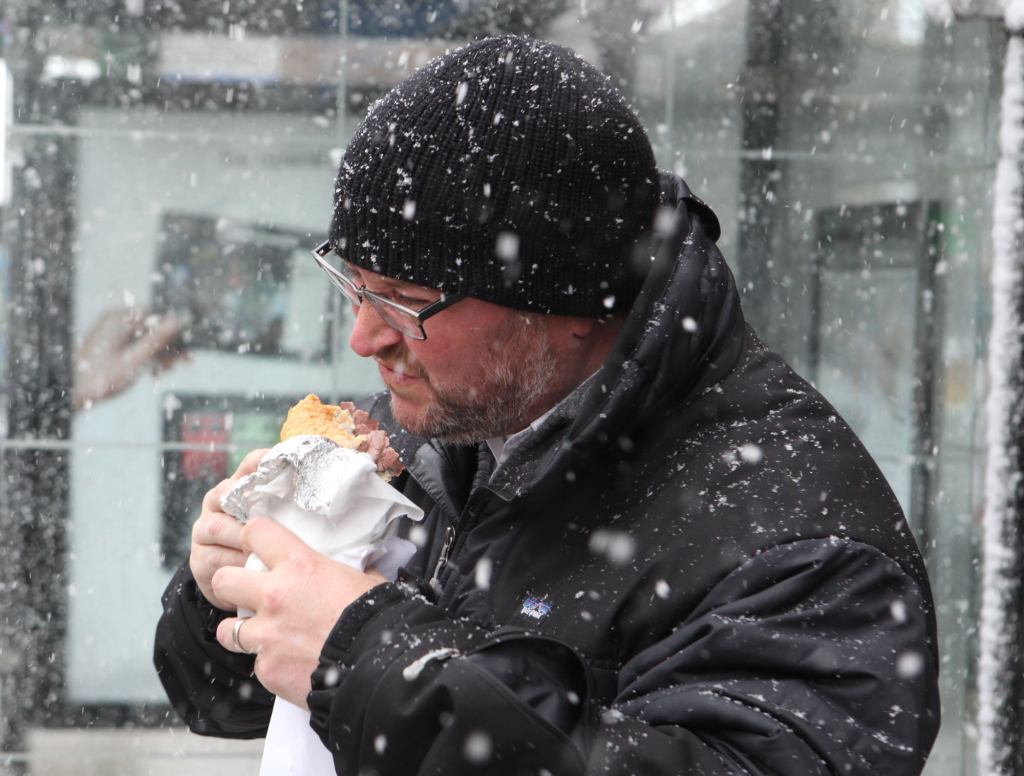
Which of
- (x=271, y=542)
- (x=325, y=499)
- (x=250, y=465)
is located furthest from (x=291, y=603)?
(x=250, y=465)

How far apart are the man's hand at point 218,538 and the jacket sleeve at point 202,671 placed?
0.65 feet

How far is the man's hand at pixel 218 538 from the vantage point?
1.89 meters

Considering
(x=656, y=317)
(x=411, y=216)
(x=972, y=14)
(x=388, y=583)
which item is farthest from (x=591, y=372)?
(x=972, y=14)

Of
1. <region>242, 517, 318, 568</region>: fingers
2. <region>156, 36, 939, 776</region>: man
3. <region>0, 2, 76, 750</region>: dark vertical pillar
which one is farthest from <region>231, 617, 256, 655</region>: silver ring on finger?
<region>0, 2, 76, 750</region>: dark vertical pillar

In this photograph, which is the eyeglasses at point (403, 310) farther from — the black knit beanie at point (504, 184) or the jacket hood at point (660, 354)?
the jacket hood at point (660, 354)

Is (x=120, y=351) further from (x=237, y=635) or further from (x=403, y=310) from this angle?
(x=237, y=635)

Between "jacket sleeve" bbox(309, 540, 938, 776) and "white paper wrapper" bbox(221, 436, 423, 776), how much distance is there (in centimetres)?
26

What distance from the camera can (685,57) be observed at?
5770 mm

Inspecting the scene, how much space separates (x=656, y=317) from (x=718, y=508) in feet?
1.09

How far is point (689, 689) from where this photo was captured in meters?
1.57

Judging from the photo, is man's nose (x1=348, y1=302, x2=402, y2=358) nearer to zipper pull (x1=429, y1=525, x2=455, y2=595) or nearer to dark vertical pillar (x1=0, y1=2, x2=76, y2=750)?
zipper pull (x1=429, y1=525, x2=455, y2=595)

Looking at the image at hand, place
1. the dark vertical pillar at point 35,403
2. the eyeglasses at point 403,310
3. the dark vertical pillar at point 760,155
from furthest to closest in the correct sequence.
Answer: the dark vertical pillar at point 760,155 < the dark vertical pillar at point 35,403 < the eyeglasses at point 403,310

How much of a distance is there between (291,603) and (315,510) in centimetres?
25

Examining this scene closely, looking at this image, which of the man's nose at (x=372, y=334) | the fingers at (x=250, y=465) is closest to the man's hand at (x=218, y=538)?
the fingers at (x=250, y=465)
